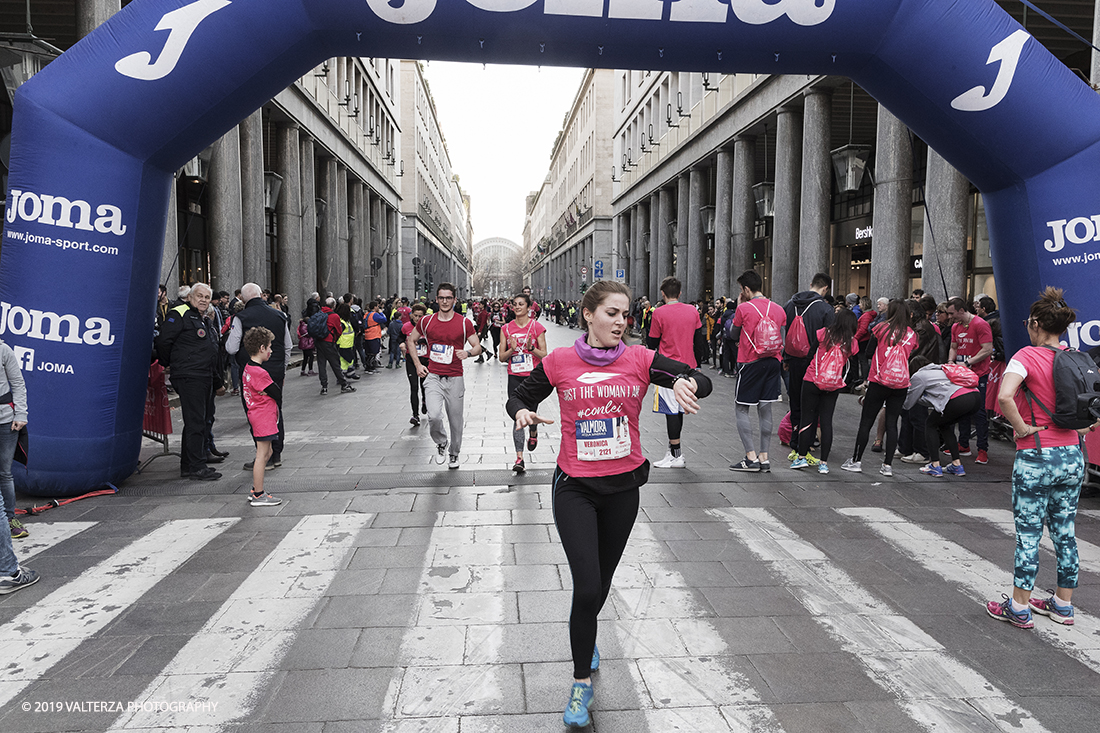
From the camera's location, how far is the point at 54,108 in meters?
6.93

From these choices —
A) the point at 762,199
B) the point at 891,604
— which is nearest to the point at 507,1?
the point at 891,604

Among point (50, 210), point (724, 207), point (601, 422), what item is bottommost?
point (601, 422)

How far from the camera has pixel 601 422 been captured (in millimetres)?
3430

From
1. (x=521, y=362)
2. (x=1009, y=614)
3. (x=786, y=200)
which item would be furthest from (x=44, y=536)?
(x=786, y=200)

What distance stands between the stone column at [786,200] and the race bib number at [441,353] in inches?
618

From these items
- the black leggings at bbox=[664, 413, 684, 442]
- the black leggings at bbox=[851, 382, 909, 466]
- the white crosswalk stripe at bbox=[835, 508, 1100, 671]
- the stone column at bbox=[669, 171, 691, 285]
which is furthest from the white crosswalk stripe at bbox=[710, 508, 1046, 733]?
the stone column at bbox=[669, 171, 691, 285]

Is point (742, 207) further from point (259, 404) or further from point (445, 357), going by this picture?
point (259, 404)

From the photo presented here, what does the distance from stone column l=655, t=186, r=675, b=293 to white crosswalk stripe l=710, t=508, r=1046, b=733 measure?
34333 millimetres

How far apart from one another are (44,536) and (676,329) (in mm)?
6042

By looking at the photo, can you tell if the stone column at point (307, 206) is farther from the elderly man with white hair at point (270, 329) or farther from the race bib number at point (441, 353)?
the race bib number at point (441, 353)

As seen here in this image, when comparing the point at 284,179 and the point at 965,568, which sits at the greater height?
the point at 284,179

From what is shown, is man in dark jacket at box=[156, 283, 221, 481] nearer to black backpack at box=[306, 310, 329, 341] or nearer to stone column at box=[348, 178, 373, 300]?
black backpack at box=[306, 310, 329, 341]

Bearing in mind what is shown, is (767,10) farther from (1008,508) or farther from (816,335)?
(1008,508)

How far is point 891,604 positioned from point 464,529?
3.10 m
